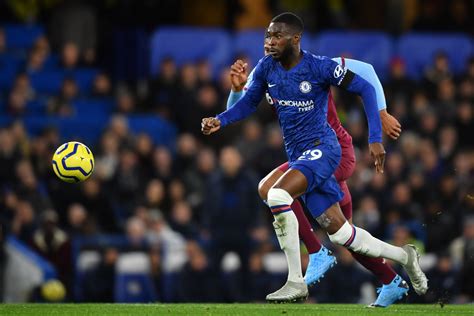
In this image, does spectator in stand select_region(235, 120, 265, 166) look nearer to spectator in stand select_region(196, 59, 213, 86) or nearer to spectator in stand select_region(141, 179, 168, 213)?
spectator in stand select_region(196, 59, 213, 86)

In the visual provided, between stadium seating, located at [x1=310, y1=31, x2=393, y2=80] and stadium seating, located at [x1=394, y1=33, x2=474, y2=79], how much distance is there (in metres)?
0.27

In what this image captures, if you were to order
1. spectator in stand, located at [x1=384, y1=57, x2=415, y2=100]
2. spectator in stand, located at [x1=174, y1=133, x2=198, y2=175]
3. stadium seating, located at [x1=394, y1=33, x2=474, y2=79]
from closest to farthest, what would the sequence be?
spectator in stand, located at [x1=174, y1=133, x2=198, y2=175] → spectator in stand, located at [x1=384, y1=57, x2=415, y2=100] → stadium seating, located at [x1=394, y1=33, x2=474, y2=79]

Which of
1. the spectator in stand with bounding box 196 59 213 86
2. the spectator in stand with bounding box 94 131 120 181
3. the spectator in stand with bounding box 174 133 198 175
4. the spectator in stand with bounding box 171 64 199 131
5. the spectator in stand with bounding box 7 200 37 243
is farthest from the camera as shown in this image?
the spectator in stand with bounding box 196 59 213 86

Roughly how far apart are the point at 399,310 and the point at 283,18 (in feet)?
8.82

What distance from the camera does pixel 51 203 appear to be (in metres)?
16.8

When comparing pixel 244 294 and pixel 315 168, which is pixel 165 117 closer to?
pixel 244 294

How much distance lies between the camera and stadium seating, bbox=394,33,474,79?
68.9ft

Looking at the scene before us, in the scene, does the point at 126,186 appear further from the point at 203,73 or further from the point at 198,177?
the point at 203,73

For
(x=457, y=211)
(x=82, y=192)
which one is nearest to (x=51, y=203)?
(x=82, y=192)

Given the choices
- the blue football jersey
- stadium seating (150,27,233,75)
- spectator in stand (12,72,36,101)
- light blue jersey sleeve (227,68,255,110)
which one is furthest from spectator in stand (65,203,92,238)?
the blue football jersey

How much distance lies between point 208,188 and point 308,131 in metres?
6.29

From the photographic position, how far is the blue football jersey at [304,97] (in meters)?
10.9

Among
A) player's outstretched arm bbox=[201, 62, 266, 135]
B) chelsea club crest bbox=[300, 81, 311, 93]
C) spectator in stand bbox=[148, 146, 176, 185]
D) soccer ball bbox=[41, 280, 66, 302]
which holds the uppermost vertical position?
chelsea club crest bbox=[300, 81, 311, 93]

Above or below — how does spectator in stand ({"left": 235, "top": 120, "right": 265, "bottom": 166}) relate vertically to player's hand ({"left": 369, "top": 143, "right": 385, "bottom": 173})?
below
